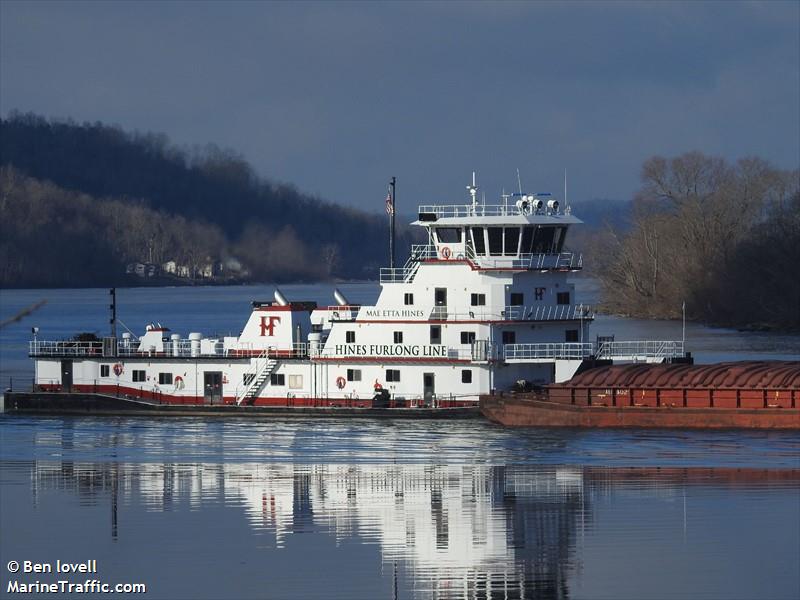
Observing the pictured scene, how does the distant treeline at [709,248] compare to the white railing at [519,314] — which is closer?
the white railing at [519,314]

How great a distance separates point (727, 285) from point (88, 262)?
93.3 metres

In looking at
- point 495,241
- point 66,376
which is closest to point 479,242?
point 495,241

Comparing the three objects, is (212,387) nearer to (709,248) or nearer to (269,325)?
(269,325)

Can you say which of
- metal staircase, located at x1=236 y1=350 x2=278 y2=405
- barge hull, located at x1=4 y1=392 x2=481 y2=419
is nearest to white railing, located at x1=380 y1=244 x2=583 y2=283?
barge hull, located at x1=4 y1=392 x2=481 y2=419

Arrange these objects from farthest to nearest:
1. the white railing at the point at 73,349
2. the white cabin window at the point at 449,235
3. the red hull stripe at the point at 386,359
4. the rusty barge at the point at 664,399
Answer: the white railing at the point at 73,349 < the white cabin window at the point at 449,235 < the red hull stripe at the point at 386,359 < the rusty barge at the point at 664,399

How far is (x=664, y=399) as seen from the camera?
2002 inches

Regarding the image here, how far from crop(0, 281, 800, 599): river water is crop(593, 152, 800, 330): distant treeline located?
69621 millimetres

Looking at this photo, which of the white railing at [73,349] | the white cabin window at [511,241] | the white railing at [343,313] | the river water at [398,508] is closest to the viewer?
the river water at [398,508]

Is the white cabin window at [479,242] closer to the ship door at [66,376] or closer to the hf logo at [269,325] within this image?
the hf logo at [269,325]

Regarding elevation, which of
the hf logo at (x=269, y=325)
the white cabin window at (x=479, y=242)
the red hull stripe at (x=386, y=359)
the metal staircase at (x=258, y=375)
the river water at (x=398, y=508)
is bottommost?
the river water at (x=398, y=508)

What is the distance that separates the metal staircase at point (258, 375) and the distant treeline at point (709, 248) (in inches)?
2619

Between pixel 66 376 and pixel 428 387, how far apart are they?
1409cm

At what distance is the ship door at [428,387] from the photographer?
53812 mm

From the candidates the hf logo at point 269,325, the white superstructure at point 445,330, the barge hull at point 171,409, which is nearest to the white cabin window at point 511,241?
the white superstructure at point 445,330
